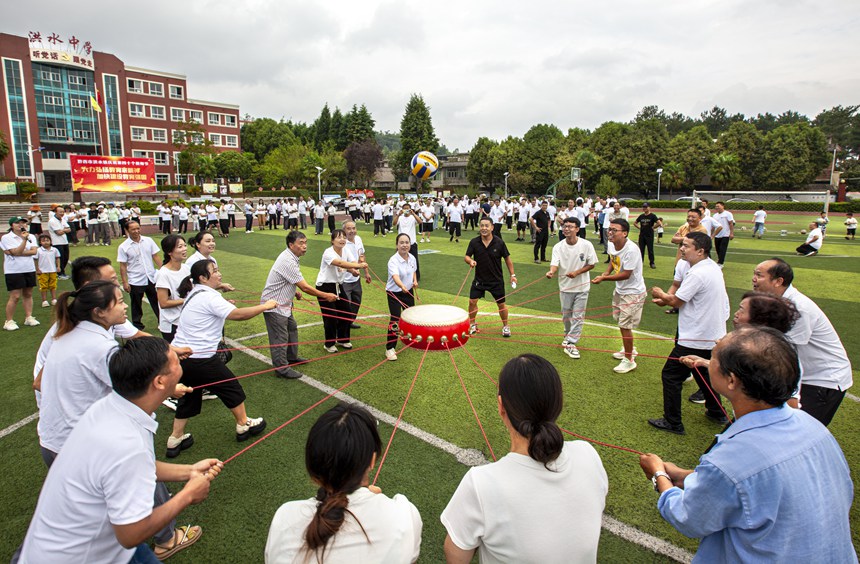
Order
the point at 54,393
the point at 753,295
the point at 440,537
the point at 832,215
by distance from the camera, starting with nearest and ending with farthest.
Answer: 1. the point at 54,393
2. the point at 753,295
3. the point at 440,537
4. the point at 832,215

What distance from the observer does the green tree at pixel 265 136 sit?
78125 mm

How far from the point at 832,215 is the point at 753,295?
156ft

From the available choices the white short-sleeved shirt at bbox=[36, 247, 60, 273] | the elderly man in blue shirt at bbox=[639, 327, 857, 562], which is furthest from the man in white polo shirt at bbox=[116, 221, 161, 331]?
the elderly man in blue shirt at bbox=[639, 327, 857, 562]

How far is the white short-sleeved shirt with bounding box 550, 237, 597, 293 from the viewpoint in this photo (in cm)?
709

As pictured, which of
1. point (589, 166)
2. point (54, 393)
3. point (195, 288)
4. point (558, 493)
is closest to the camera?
point (558, 493)

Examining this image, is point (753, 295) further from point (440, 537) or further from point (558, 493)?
point (440, 537)

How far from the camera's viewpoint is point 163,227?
25109 millimetres

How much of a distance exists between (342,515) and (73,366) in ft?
8.06

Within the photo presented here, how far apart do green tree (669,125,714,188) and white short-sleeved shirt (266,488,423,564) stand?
6494cm

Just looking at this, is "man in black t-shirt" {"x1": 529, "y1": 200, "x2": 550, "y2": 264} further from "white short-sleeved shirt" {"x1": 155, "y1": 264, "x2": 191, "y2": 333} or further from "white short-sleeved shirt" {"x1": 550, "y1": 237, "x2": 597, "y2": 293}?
"white short-sleeved shirt" {"x1": 155, "y1": 264, "x2": 191, "y2": 333}

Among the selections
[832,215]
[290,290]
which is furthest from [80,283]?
[832,215]

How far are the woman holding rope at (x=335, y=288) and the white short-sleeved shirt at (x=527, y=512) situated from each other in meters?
5.57

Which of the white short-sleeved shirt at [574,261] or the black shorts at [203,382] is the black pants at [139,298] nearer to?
the black shorts at [203,382]

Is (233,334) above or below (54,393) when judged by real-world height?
below
